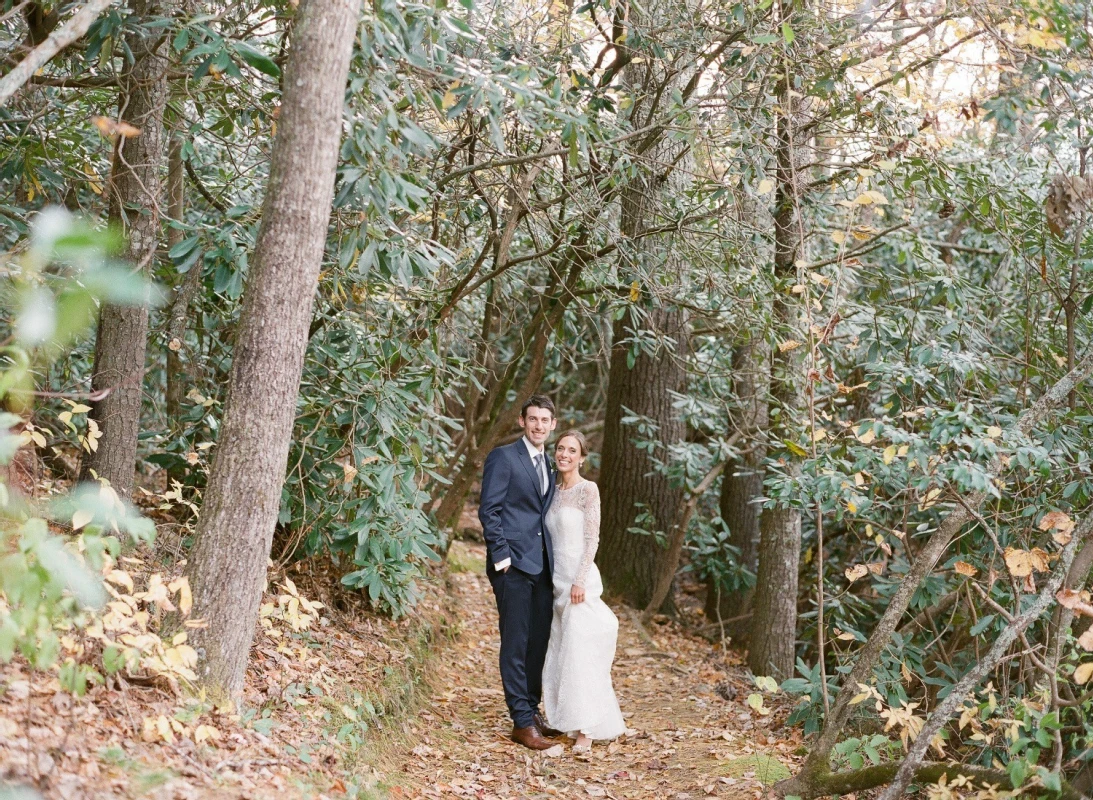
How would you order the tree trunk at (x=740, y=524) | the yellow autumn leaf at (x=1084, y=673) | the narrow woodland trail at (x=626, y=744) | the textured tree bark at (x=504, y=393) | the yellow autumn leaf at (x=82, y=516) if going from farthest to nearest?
the tree trunk at (x=740, y=524) → the textured tree bark at (x=504, y=393) → the narrow woodland trail at (x=626, y=744) → the yellow autumn leaf at (x=1084, y=673) → the yellow autumn leaf at (x=82, y=516)

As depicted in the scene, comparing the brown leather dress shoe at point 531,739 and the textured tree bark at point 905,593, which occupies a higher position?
the textured tree bark at point 905,593

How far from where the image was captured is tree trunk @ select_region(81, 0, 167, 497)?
5.17 m

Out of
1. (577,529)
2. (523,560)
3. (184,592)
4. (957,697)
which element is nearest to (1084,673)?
(957,697)

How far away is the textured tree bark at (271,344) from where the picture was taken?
3932mm

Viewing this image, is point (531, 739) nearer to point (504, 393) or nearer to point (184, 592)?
point (184, 592)

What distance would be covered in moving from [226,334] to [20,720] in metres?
3.84

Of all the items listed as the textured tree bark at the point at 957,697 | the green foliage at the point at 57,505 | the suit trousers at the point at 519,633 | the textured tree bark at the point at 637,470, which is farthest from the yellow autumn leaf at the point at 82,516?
the textured tree bark at the point at 637,470

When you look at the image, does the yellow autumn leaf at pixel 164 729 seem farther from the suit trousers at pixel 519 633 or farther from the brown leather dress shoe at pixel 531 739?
the brown leather dress shoe at pixel 531 739

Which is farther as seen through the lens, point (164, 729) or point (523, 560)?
point (523, 560)

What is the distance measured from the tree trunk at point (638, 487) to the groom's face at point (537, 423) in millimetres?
3681

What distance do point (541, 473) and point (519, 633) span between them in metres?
1.07

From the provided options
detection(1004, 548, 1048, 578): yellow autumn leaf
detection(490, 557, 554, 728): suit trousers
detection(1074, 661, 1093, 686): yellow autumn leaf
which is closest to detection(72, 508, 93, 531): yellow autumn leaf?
detection(490, 557, 554, 728): suit trousers

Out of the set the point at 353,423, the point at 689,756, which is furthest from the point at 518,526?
the point at 689,756

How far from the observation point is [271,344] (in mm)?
4031
